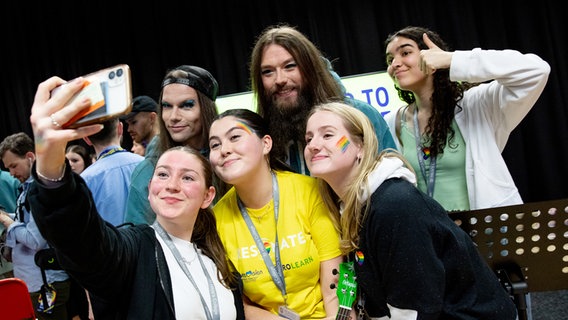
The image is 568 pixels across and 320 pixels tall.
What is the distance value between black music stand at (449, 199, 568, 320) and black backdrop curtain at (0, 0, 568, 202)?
368cm

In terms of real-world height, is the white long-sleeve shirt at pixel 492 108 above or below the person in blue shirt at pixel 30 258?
above

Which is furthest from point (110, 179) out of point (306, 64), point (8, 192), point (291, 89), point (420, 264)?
point (8, 192)

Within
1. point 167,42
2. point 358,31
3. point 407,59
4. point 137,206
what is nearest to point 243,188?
point 137,206

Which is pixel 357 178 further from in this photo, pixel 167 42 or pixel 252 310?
pixel 167 42

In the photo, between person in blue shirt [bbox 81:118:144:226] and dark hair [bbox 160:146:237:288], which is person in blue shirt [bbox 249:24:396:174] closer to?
dark hair [bbox 160:146:237:288]

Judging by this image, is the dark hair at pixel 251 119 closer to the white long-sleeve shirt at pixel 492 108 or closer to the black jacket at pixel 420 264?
the black jacket at pixel 420 264

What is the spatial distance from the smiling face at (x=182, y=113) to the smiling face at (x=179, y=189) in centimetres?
48

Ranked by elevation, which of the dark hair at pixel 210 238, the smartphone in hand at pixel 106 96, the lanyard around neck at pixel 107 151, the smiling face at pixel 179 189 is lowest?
the dark hair at pixel 210 238

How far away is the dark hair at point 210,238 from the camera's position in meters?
1.95

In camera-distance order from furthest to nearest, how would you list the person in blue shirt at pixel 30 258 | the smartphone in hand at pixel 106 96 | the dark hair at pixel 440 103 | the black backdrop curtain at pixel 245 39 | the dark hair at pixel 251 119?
the black backdrop curtain at pixel 245 39 → the person in blue shirt at pixel 30 258 → the dark hair at pixel 440 103 → the dark hair at pixel 251 119 → the smartphone in hand at pixel 106 96

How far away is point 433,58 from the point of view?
259 centimetres

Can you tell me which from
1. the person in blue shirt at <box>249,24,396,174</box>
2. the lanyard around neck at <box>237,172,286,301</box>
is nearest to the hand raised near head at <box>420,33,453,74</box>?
the person in blue shirt at <box>249,24,396,174</box>

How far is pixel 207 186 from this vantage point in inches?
81.5

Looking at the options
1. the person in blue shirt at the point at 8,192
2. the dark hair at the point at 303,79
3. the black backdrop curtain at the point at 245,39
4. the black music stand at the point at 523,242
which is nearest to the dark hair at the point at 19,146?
the person in blue shirt at the point at 8,192
